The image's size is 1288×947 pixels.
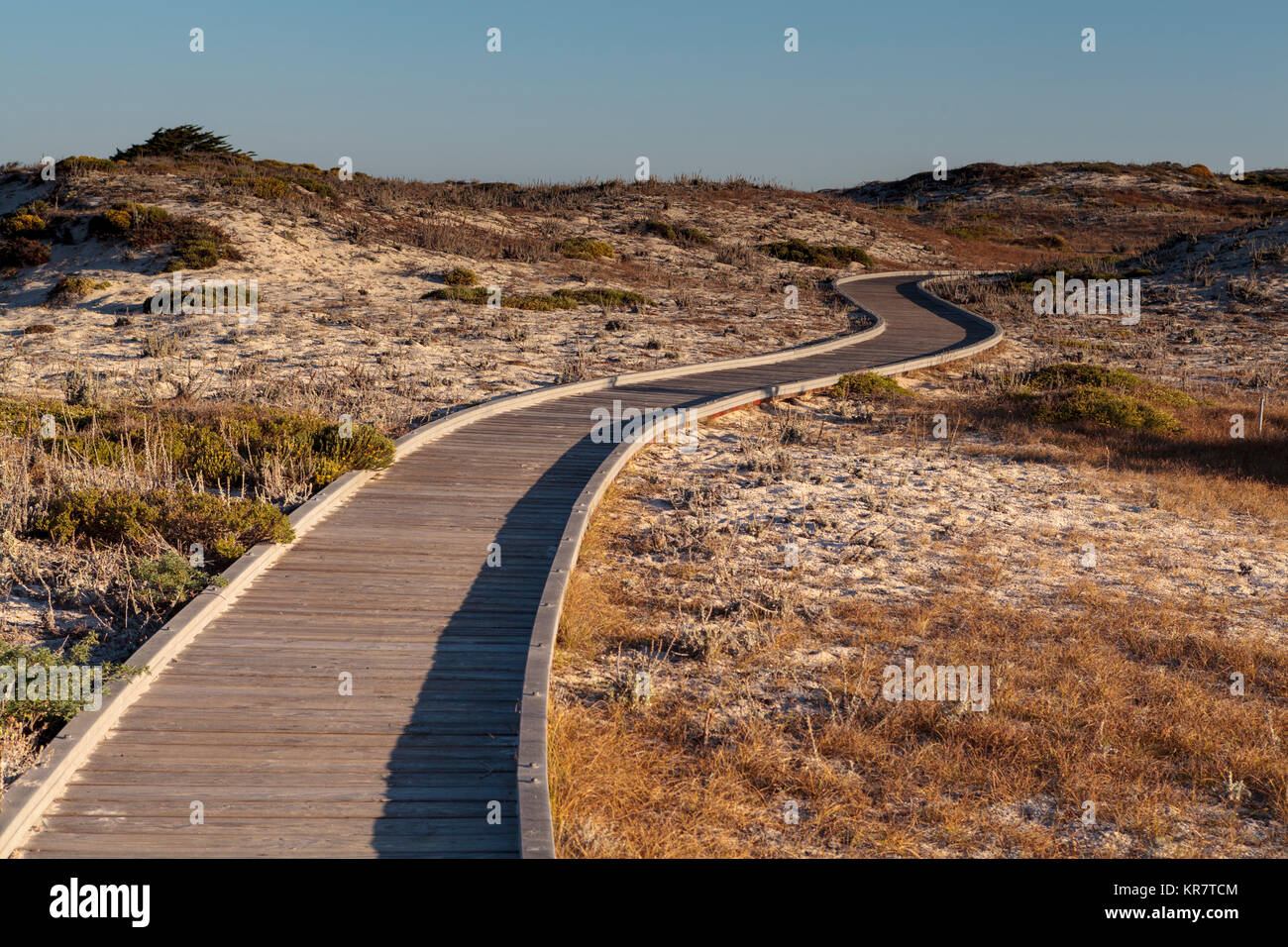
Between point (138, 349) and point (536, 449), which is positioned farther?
point (138, 349)

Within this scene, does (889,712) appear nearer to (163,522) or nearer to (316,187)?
(163,522)

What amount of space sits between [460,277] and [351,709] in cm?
2375

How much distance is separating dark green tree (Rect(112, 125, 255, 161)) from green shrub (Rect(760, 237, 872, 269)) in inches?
1040

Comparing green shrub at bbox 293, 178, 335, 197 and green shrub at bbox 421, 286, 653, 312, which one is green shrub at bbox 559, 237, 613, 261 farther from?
green shrub at bbox 293, 178, 335, 197

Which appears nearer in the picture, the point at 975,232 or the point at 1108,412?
the point at 1108,412

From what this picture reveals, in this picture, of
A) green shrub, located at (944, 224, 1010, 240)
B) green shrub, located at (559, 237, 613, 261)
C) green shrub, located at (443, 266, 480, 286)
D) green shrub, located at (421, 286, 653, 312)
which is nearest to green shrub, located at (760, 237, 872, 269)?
green shrub, located at (559, 237, 613, 261)

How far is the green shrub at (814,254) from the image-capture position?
134 ft

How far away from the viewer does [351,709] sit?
620 centimetres

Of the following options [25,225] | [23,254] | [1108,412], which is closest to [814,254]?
[1108,412]

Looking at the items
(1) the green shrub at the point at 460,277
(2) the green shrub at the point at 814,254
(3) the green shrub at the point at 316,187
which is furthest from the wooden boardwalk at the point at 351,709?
(2) the green shrub at the point at 814,254
